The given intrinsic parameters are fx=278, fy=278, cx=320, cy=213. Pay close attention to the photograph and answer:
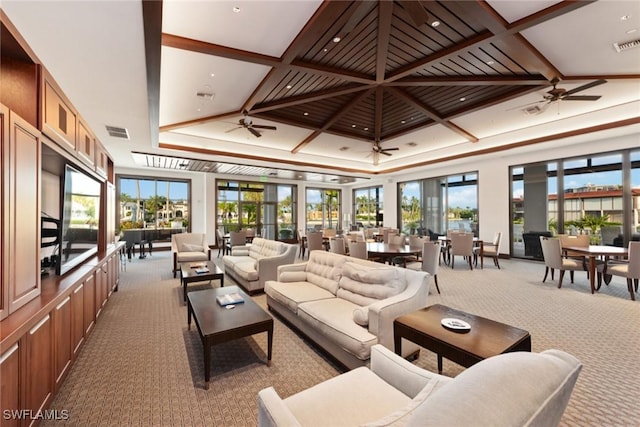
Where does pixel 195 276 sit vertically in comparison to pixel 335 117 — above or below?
below

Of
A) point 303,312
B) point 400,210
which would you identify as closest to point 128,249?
point 303,312

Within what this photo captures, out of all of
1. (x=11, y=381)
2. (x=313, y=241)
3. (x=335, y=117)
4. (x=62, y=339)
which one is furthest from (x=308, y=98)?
(x=11, y=381)

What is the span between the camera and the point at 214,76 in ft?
14.6

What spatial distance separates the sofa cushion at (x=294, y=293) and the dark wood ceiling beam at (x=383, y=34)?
3.35 metres

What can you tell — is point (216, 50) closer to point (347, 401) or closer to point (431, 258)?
point (347, 401)

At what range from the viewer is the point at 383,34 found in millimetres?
3574

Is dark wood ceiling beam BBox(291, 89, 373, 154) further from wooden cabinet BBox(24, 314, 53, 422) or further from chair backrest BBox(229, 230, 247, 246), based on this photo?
wooden cabinet BBox(24, 314, 53, 422)

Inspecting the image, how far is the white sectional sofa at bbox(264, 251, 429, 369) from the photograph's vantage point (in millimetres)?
2326

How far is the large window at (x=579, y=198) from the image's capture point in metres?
6.68

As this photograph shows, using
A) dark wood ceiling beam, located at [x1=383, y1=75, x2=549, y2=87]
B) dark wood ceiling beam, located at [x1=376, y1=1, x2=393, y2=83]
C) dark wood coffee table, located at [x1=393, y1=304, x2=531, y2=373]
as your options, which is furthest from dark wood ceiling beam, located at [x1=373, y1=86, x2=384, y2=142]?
dark wood coffee table, located at [x1=393, y1=304, x2=531, y2=373]

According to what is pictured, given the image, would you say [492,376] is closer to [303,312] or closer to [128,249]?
[303,312]

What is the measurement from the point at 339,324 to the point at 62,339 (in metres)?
2.32

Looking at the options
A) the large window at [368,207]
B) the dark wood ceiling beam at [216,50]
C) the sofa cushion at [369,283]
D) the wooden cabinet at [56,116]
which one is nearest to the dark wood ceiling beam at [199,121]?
the dark wood ceiling beam at [216,50]

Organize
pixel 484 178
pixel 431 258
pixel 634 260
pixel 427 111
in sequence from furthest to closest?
pixel 484 178, pixel 427 111, pixel 431 258, pixel 634 260
